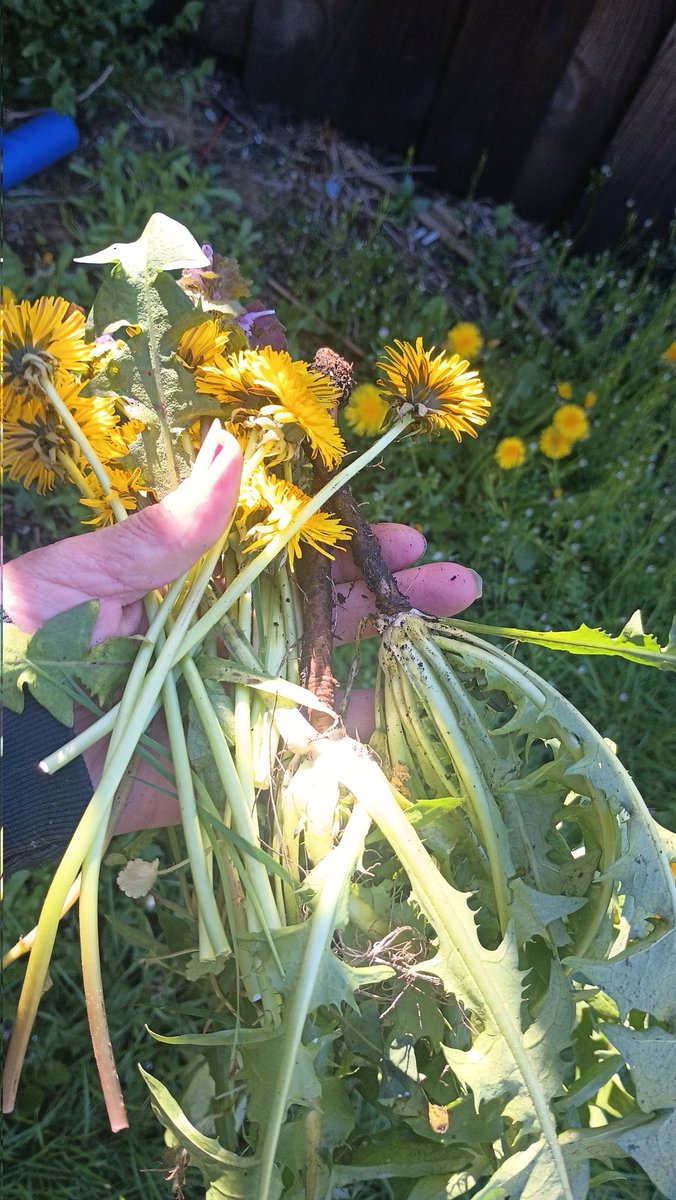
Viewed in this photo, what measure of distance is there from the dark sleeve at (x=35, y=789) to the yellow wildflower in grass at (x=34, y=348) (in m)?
0.52

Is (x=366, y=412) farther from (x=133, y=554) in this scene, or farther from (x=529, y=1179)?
(x=529, y=1179)

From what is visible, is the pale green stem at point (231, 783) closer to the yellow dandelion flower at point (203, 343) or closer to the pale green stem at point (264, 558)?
the pale green stem at point (264, 558)

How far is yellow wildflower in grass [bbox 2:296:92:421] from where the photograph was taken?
57.2 inches

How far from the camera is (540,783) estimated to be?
1.59 m

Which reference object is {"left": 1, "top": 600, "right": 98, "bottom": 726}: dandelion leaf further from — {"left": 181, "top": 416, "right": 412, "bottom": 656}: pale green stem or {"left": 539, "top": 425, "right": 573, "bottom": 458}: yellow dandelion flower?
{"left": 539, "top": 425, "right": 573, "bottom": 458}: yellow dandelion flower

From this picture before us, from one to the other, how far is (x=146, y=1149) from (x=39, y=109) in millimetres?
2859

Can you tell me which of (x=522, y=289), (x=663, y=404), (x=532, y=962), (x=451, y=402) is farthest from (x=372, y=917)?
(x=522, y=289)

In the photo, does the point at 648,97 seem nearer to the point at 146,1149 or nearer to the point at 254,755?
the point at 254,755

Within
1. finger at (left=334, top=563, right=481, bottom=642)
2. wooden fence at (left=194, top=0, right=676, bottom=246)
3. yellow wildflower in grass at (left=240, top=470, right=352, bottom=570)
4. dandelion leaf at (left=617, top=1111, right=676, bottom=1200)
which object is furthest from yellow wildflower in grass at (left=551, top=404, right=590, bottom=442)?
dandelion leaf at (left=617, top=1111, right=676, bottom=1200)

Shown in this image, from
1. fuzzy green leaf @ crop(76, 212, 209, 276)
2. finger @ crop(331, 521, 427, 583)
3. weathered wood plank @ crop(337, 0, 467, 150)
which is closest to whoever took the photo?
fuzzy green leaf @ crop(76, 212, 209, 276)

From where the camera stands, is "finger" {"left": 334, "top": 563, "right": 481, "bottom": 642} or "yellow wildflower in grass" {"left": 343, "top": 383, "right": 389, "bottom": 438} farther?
"yellow wildflower in grass" {"left": 343, "top": 383, "right": 389, "bottom": 438}

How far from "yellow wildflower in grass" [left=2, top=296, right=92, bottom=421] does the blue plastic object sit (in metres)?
1.41

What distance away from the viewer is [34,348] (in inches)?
57.6

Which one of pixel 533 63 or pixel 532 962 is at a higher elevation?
pixel 533 63
